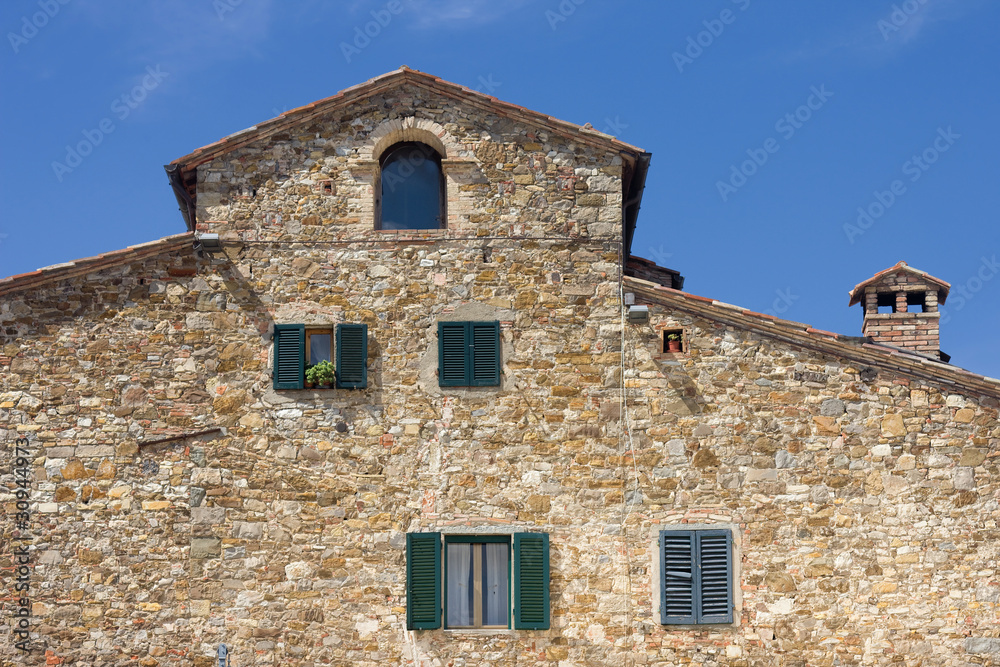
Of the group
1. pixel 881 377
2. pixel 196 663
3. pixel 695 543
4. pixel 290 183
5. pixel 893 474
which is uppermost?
pixel 290 183

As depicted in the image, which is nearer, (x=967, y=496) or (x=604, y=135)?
(x=967, y=496)

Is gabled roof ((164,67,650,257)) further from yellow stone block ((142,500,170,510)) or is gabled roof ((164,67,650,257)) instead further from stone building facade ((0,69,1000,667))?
yellow stone block ((142,500,170,510))

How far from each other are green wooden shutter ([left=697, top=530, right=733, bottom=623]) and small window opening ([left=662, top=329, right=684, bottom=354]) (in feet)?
8.18

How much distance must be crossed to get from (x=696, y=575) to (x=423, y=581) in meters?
3.61

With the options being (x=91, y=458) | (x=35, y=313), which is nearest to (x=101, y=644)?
(x=91, y=458)

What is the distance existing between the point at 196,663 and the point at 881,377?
9878mm

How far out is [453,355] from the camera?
52.0 feet

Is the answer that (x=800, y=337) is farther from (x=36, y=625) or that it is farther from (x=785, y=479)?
(x=36, y=625)

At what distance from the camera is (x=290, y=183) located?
16438 millimetres

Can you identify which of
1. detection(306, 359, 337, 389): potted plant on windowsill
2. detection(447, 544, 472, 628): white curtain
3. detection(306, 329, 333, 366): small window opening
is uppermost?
detection(306, 329, 333, 366): small window opening

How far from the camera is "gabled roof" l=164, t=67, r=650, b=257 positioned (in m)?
16.4

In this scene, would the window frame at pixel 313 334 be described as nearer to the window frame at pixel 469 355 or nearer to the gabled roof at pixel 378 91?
the window frame at pixel 469 355

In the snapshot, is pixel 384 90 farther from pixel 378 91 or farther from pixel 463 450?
pixel 463 450

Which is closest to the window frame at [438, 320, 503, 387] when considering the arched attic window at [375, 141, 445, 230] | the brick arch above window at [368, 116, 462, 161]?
the arched attic window at [375, 141, 445, 230]
